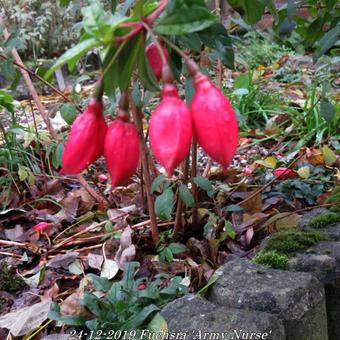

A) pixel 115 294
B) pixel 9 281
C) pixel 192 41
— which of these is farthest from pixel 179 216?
pixel 192 41

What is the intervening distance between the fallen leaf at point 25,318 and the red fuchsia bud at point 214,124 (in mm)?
801

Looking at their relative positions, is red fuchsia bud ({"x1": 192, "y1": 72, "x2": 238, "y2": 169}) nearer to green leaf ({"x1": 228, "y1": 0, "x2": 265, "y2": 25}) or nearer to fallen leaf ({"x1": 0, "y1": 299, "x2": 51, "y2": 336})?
green leaf ({"x1": 228, "y1": 0, "x2": 265, "y2": 25})

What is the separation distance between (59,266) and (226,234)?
42 centimetres

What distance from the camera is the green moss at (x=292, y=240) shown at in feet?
3.79

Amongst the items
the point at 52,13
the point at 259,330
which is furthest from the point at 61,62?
the point at 52,13

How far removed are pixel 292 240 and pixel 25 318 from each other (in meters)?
0.58

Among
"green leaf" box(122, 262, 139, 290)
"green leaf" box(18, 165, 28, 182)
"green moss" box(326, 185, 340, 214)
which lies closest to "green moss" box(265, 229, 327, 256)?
"green moss" box(326, 185, 340, 214)

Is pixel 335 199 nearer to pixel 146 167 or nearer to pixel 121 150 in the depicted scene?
pixel 146 167

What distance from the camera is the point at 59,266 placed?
137 centimetres

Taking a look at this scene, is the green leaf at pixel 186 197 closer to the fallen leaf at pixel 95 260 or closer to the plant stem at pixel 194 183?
the plant stem at pixel 194 183

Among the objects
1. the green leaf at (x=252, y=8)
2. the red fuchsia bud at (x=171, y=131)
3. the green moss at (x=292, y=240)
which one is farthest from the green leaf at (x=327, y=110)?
the red fuchsia bud at (x=171, y=131)

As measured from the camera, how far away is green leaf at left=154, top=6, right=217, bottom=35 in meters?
0.51

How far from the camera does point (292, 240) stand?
46.2 inches

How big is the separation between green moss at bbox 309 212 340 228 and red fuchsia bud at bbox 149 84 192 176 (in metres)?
0.88
